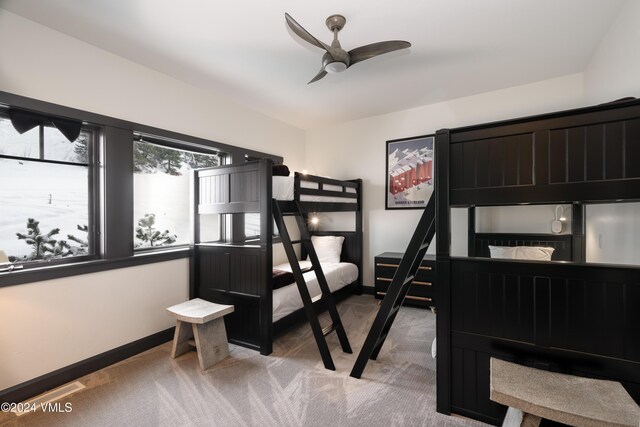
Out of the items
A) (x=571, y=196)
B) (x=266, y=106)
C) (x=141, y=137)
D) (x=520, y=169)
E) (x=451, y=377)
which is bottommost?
(x=451, y=377)

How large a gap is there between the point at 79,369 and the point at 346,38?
3.52 metres

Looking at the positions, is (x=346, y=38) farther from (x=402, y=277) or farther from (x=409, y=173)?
(x=409, y=173)

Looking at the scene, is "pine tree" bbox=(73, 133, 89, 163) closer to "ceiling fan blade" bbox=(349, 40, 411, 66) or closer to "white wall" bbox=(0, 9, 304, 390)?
"white wall" bbox=(0, 9, 304, 390)

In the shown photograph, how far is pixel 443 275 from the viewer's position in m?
1.92

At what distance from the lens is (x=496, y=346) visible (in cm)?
179

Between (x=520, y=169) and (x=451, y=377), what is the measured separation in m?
1.39

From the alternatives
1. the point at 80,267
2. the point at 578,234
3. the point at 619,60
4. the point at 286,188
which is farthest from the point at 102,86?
the point at 578,234

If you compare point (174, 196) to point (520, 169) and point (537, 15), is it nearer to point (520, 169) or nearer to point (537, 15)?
point (520, 169)

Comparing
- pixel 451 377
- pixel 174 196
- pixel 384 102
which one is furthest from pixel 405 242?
pixel 174 196

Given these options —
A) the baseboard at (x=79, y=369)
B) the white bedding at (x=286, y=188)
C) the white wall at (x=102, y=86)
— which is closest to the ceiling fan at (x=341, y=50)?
the white bedding at (x=286, y=188)

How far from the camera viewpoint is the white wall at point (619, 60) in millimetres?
2016

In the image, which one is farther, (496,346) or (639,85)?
(639,85)

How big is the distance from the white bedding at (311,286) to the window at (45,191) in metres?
1.76

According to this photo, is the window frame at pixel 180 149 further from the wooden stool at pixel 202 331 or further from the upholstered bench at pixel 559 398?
the upholstered bench at pixel 559 398
